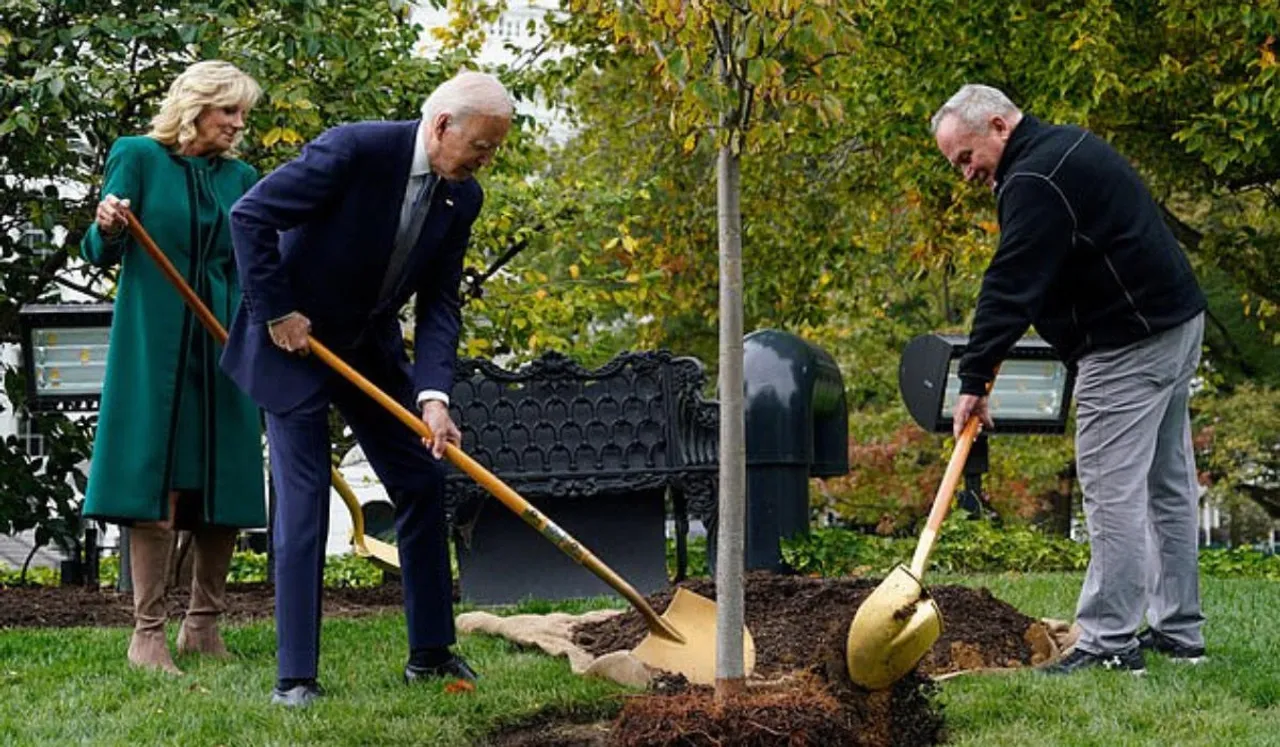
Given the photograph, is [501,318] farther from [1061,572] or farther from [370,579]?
[1061,572]

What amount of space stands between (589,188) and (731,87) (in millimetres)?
6034

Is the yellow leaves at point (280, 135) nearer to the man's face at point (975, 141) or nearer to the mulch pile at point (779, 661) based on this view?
the mulch pile at point (779, 661)

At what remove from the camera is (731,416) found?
4367mm

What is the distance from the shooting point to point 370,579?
10820 millimetres

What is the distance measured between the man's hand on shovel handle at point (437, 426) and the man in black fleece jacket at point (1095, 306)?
1497mm

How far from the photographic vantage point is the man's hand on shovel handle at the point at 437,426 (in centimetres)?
502

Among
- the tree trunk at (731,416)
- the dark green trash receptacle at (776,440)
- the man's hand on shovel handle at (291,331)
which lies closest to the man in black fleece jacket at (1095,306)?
the tree trunk at (731,416)

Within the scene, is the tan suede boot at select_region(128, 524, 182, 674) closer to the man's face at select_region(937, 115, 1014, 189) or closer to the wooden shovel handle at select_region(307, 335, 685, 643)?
the wooden shovel handle at select_region(307, 335, 685, 643)

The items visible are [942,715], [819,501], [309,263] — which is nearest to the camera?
[942,715]

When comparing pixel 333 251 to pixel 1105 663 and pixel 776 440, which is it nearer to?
pixel 1105 663

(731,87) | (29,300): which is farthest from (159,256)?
(29,300)

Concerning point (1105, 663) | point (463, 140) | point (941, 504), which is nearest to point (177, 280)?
point (463, 140)

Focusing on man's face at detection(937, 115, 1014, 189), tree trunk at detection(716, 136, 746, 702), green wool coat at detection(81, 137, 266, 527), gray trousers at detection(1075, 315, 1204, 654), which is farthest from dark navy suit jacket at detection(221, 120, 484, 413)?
gray trousers at detection(1075, 315, 1204, 654)

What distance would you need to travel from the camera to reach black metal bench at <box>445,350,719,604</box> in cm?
798
